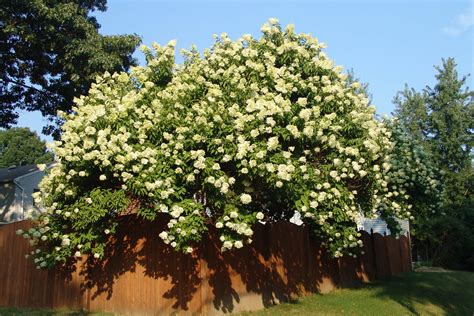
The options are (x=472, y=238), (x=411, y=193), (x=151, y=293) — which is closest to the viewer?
(x=151, y=293)

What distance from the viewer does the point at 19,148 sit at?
55.3 m

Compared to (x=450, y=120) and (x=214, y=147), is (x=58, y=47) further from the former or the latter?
(x=450, y=120)

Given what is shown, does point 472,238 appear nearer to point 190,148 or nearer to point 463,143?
point 463,143

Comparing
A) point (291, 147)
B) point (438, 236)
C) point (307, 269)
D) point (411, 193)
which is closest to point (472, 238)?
point (438, 236)

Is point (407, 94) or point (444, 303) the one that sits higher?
point (407, 94)

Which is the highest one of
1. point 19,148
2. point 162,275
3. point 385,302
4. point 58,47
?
point 19,148

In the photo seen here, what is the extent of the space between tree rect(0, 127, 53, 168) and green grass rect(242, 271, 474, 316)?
48193 mm

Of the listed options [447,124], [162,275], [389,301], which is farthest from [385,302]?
[447,124]

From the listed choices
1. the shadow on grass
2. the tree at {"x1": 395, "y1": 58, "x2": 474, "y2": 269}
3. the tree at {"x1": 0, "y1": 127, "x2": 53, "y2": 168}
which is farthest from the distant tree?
the tree at {"x1": 0, "y1": 127, "x2": 53, "y2": 168}

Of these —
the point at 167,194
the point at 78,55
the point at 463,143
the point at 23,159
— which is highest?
the point at 23,159

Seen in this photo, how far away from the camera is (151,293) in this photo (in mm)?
9047

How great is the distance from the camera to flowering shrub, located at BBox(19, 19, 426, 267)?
7.74 meters

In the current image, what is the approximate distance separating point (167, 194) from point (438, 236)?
851 inches

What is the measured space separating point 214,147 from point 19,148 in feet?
176
